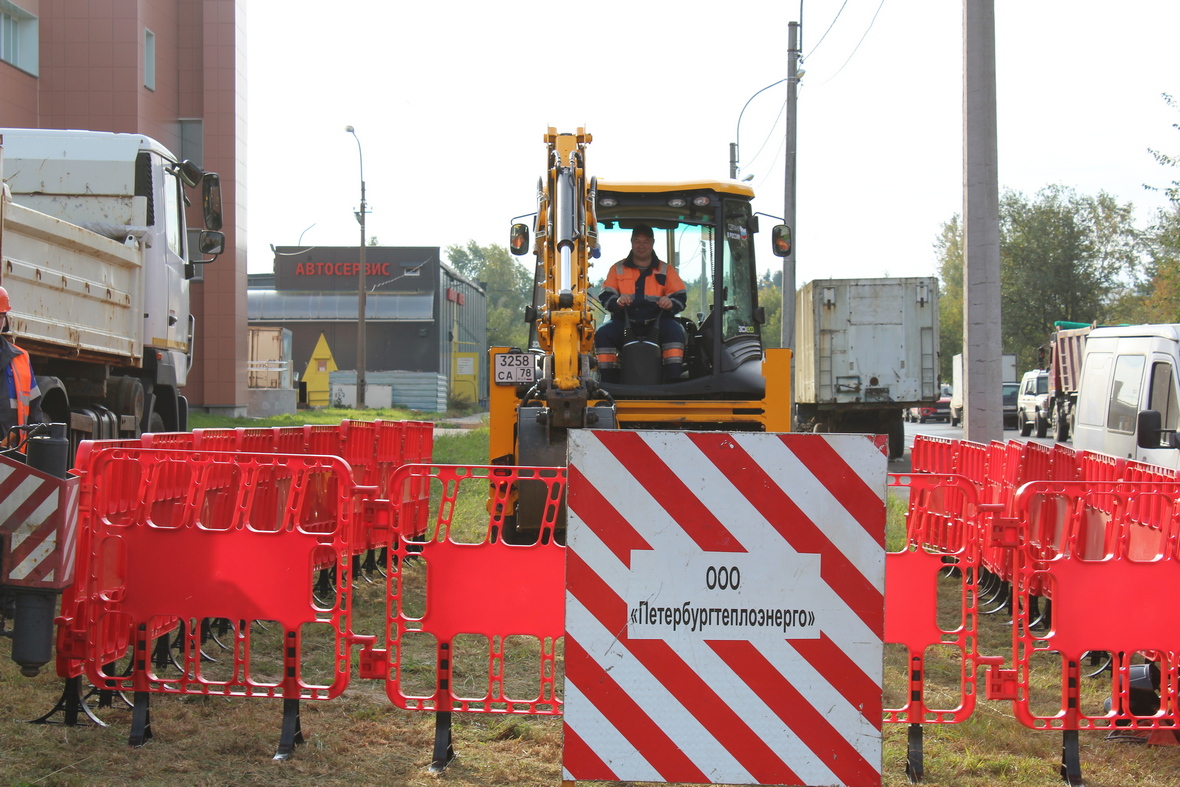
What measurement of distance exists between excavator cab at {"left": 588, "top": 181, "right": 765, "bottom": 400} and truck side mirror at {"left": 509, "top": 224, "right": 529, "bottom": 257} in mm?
640

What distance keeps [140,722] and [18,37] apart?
2360 cm

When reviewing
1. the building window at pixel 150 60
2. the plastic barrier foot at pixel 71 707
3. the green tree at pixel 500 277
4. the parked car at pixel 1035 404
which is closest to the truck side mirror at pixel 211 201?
the plastic barrier foot at pixel 71 707

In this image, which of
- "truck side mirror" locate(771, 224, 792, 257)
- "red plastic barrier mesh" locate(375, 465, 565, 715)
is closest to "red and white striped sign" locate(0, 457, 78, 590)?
"red plastic barrier mesh" locate(375, 465, 565, 715)

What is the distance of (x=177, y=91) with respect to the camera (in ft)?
92.1

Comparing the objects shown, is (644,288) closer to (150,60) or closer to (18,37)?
(18,37)

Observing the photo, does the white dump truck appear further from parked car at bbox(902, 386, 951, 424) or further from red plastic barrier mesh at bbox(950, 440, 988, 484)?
parked car at bbox(902, 386, 951, 424)

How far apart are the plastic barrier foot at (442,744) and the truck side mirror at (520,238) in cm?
487

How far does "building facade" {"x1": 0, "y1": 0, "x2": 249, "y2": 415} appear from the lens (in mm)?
24531

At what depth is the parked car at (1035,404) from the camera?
33.2m

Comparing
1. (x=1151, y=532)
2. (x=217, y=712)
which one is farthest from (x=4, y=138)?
(x=1151, y=532)

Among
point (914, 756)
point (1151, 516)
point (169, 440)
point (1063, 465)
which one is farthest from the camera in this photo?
point (1063, 465)

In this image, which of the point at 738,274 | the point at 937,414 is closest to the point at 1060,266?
the point at 937,414

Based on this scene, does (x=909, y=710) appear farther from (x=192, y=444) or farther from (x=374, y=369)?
(x=374, y=369)

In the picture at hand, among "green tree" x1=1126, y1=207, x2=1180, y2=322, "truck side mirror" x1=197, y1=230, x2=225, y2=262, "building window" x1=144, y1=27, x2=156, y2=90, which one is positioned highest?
"building window" x1=144, y1=27, x2=156, y2=90
